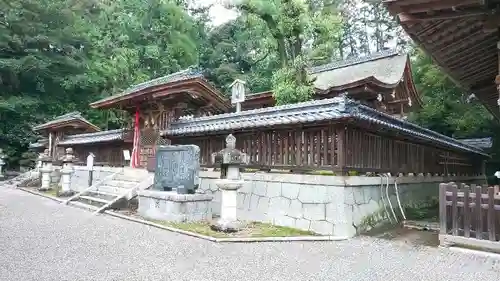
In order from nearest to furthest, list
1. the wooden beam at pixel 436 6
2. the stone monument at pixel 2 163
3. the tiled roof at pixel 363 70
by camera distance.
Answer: the wooden beam at pixel 436 6
the tiled roof at pixel 363 70
the stone monument at pixel 2 163

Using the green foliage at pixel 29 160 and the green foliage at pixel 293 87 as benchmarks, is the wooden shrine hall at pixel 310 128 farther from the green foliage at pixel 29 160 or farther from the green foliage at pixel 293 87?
the green foliage at pixel 29 160

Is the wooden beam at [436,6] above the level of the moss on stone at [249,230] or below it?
above

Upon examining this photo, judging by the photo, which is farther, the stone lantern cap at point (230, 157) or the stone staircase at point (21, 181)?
the stone staircase at point (21, 181)

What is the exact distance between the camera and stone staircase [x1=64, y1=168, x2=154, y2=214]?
464 inches

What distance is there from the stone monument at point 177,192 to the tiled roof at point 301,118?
1.52 m

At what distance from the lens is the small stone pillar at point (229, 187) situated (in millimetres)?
8359

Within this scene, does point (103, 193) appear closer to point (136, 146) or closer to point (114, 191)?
point (114, 191)

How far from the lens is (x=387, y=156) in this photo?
412 inches

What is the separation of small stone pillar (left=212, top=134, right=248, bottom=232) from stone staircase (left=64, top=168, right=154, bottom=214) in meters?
4.42

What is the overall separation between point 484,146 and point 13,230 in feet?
65.5

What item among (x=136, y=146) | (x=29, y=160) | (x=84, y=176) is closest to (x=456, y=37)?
(x=136, y=146)

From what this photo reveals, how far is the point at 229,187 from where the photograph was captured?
8.36m

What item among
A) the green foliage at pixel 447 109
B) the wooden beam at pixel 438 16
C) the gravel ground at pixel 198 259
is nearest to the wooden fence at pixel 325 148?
the gravel ground at pixel 198 259

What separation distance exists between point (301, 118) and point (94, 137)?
1340cm
